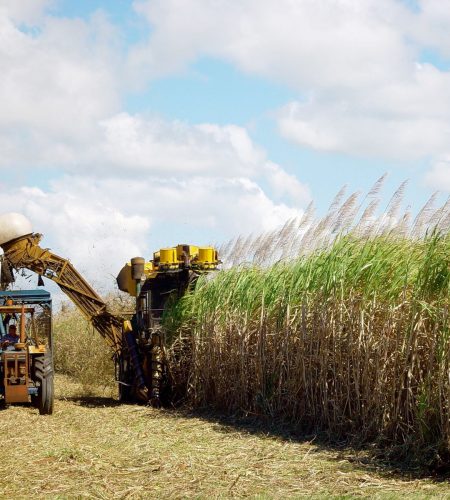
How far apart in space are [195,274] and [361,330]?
4.88 m

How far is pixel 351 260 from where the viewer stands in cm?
1003

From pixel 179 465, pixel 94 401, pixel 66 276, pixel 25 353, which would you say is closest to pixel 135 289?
pixel 66 276

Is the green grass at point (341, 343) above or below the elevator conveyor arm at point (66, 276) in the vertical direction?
below

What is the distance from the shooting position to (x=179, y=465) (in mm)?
8648

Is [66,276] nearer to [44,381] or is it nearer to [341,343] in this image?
[44,381]

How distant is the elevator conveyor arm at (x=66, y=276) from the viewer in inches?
566

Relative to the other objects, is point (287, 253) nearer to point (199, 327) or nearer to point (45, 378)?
point (199, 327)

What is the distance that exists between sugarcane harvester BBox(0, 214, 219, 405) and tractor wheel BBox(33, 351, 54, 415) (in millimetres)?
1456

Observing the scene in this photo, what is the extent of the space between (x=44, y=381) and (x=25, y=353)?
51cm

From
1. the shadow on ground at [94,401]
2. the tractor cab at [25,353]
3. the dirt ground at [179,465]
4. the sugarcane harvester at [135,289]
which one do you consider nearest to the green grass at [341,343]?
the dirt ground at [179,465]

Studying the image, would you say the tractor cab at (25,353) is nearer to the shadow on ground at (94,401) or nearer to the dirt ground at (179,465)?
the shadow on ground at (94,401)

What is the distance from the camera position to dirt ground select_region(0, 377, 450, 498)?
756 cm

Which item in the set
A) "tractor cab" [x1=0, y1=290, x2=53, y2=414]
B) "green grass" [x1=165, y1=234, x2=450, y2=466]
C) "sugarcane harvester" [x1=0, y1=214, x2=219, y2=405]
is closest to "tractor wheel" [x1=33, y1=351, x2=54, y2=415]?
"tractor cab" [x1=0, y1=290, x2=53, y2=414]

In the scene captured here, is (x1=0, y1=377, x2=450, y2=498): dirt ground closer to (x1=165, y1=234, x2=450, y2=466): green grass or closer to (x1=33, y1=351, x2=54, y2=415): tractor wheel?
(x1=165, y1=234, x2=450, y2=466): green grass
